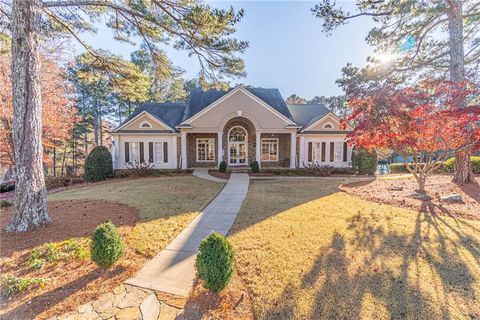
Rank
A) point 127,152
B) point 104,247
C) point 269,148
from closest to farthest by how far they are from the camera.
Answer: point 104,247, point 127,152, point 269,148

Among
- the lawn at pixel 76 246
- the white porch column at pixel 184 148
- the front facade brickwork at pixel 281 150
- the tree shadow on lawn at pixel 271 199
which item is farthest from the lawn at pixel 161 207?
the front facade brickwork at pixel 281 150

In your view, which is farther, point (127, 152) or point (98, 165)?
point (127, 152)

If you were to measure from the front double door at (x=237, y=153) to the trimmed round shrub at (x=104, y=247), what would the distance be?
15.4 metres

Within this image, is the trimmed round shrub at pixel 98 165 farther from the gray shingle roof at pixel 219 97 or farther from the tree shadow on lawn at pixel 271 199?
the tree shadow on lawn at pixel 271 199

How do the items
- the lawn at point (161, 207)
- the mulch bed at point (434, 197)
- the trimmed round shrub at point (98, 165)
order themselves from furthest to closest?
the trimmed round shrub at point (98, 165) < the mulch bed at point (434, 197) < the lawn at point (161, 207)

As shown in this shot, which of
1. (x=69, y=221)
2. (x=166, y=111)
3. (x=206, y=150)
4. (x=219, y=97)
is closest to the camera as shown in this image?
(x=69, y=221)

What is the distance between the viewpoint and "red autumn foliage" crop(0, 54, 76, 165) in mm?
12523

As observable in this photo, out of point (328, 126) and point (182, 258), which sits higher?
point (328, 126)

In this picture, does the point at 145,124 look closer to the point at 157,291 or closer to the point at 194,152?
the point at 194,152

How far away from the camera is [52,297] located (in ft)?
10.5

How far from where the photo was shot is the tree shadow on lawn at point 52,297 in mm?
2926

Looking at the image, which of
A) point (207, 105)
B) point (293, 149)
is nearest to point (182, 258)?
point (293, 149)

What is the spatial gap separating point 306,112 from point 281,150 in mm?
5070

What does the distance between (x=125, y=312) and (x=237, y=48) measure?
740 centimetres
